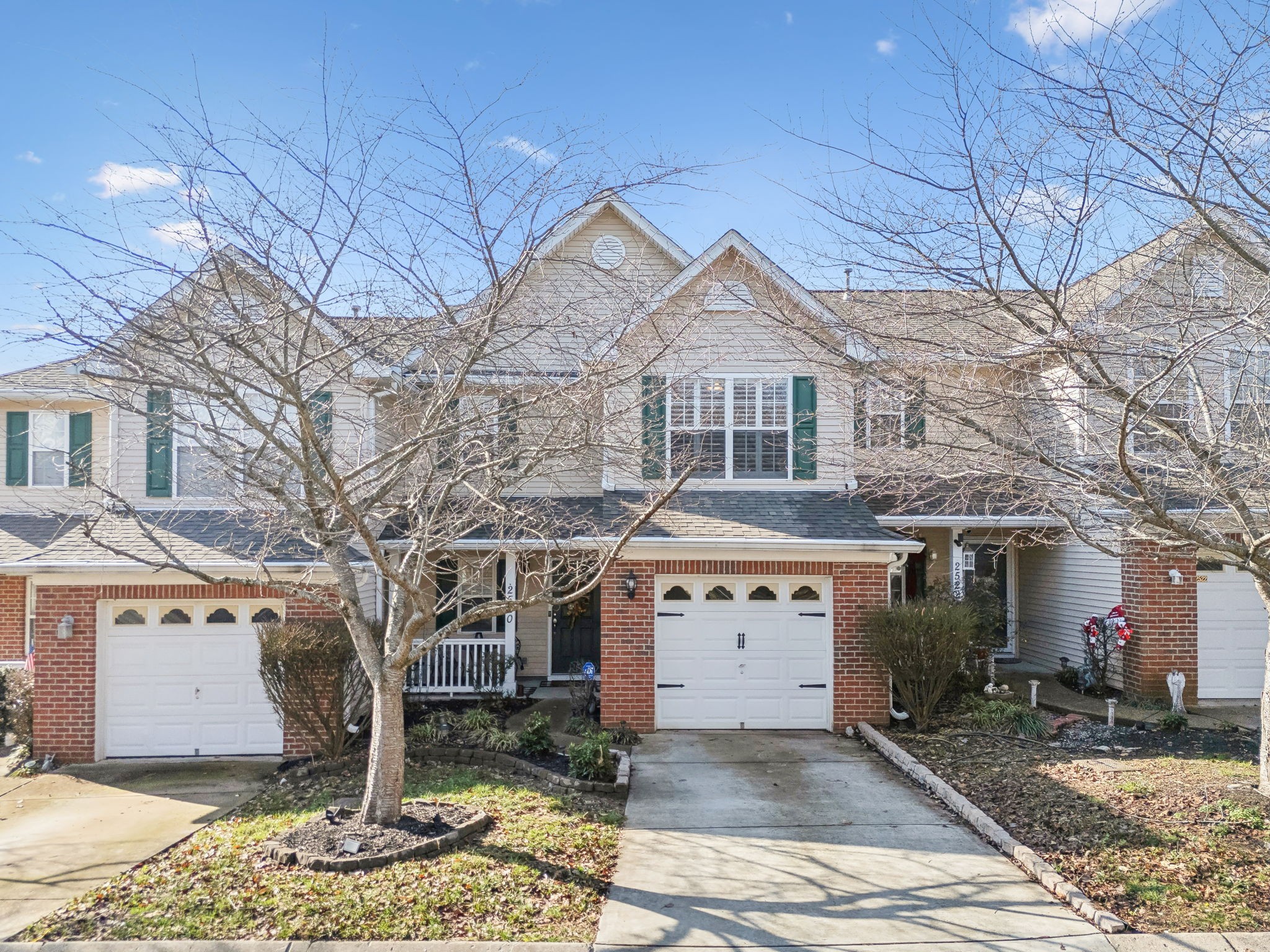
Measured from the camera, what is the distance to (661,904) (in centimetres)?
592

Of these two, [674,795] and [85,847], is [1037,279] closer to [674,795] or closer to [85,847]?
[674,795]

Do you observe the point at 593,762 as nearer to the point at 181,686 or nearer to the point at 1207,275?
the point at 181,686

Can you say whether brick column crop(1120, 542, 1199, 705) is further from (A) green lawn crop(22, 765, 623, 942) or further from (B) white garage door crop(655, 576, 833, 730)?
(A) green lawn crop(22, 765, 623, 942)

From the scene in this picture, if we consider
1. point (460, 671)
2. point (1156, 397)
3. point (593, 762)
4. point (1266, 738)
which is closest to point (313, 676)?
point (460, 671)

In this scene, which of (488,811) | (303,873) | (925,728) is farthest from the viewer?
(925,728)

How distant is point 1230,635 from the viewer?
12930 millimetres

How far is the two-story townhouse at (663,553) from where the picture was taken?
10.6 meters

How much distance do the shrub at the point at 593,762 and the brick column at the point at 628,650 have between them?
2166 millimetres

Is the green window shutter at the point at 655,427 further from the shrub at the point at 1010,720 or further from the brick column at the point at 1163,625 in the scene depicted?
the brick column at the point at 1163,625

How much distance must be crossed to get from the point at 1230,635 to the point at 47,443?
63.7 ft

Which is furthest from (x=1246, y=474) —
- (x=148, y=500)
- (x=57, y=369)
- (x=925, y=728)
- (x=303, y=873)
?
(x=57, y=369)

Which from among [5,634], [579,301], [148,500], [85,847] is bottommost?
[85,847]

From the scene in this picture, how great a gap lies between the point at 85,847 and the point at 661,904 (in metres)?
5.45

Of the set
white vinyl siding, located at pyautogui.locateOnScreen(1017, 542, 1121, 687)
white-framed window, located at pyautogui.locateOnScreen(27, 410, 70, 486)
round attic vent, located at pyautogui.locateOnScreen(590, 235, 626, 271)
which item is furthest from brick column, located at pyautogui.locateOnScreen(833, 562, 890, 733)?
white-framed window, located at pyautogui.locateOnScreen(27, 410, 70, 486)
